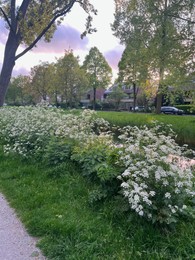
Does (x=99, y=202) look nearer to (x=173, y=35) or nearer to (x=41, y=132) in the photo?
(x=41, y=132)

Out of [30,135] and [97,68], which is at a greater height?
[97,68]

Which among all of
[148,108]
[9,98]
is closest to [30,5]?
[148,108]

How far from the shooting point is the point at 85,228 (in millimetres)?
3180

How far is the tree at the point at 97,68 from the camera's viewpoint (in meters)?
44.6

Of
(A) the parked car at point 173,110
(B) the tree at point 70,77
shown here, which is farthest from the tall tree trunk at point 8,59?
(A) the parked car at point 173,110

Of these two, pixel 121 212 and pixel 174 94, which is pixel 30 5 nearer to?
pixel 174 94

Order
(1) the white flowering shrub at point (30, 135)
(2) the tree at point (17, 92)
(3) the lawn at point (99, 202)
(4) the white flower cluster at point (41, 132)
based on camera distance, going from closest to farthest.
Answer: (3) the lawn at point (99, 202), (4) the white flower cluster at point (41, 132), (1) the white flowering shrub at point (30, 135), (2) the tree at point (17, 92)

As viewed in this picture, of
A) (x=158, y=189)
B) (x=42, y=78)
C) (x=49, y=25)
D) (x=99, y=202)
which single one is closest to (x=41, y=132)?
(x=99, y=202)

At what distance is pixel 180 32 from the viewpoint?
12141mm

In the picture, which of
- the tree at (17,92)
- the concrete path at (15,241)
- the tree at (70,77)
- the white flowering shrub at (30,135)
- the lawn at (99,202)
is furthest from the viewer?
the tree at (17,92)

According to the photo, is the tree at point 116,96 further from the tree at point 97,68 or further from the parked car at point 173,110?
the parked car at point 173,110

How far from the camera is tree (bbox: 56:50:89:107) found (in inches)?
1438

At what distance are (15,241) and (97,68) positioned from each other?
1731 inches

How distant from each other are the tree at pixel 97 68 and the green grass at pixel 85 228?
41701mm
